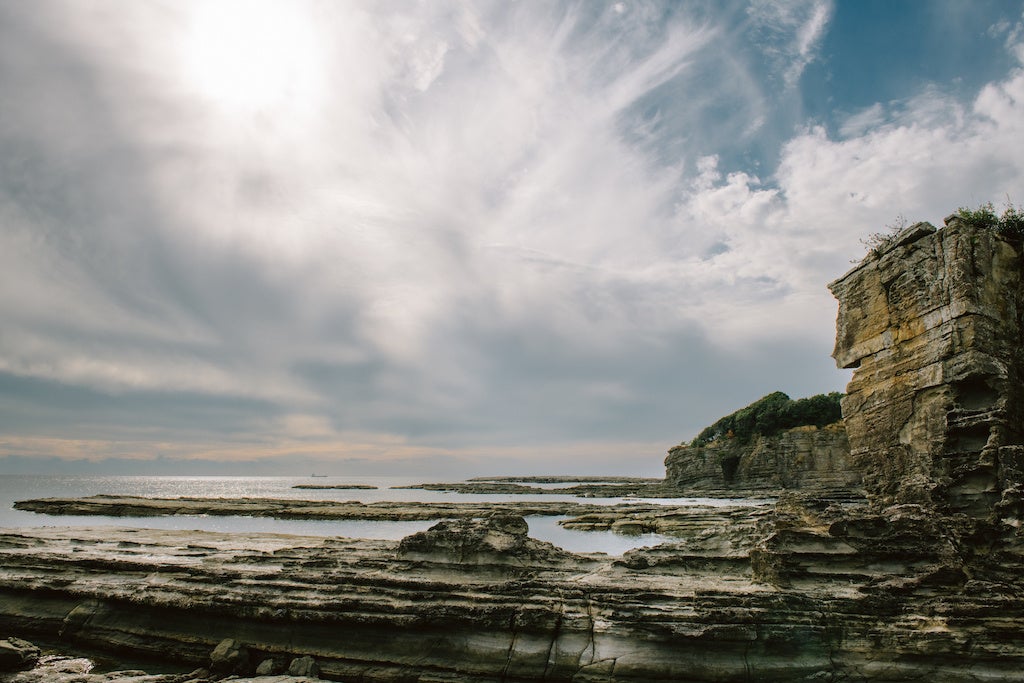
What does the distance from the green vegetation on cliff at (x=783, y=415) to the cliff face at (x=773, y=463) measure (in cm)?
397

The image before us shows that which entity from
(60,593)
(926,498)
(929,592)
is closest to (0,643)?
(60,593)

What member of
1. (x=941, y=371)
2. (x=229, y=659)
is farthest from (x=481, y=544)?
(x=941, y=371)

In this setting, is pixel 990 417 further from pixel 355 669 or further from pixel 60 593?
pixel 60 593

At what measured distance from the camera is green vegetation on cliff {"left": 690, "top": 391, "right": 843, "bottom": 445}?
66.9m

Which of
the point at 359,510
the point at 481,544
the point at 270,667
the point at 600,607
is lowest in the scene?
the point at 359,510

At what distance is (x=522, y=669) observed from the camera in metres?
8.83

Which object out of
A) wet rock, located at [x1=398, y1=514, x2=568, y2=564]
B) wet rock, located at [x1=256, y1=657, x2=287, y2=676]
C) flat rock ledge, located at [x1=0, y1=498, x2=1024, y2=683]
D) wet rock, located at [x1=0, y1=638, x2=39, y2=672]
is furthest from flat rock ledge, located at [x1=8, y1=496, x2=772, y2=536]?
wet rock, located at [x1=0, y1=638, x2=39, y2=672]

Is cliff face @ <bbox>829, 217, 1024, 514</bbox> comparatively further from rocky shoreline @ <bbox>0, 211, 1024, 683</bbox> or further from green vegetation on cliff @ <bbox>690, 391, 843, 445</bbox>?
green vegetation on cliff @ <bbox>690, 391, 843, 445</bbox>

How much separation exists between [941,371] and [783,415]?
65.9m

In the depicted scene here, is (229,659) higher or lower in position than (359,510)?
higher

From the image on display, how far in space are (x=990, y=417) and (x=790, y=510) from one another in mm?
4076

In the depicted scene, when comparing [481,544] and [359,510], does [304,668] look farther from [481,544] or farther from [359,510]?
[359,510]

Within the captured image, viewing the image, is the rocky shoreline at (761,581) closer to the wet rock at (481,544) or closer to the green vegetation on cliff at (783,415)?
the wet rock at (481,544)

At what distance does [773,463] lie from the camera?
59562 millimetres
